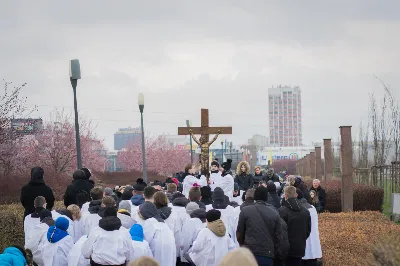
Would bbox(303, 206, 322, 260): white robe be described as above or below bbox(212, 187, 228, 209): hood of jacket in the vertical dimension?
below

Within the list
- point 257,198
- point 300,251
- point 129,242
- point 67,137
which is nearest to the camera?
point 129,242

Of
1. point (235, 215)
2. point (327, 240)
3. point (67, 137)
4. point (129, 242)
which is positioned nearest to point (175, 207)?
point (235, 215)

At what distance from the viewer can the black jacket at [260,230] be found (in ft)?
34.8

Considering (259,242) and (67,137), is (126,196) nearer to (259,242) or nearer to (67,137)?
(259,242)

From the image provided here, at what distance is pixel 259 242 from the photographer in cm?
1060

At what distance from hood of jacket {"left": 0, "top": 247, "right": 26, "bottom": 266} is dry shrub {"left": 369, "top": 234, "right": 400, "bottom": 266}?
13.5 feet

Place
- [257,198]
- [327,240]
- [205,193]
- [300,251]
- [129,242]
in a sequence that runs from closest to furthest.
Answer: [129,242] < [257,198] < [300,251] < [205,193] < [327,240]

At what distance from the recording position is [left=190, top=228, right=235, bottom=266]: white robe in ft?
34.5

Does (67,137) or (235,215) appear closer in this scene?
(235,215)

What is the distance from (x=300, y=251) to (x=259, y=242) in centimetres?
193

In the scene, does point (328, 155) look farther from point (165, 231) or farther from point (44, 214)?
point (165, 231)

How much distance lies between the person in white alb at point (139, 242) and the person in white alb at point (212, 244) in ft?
2.28

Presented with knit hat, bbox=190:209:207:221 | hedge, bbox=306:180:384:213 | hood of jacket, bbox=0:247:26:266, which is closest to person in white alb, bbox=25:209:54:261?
knit hat, bbox=190:209:207:221

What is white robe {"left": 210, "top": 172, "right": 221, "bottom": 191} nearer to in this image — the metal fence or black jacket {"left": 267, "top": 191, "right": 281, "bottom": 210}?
black jacket {"left": 267, "top": 191, "right": 281, "bottom": 210}
